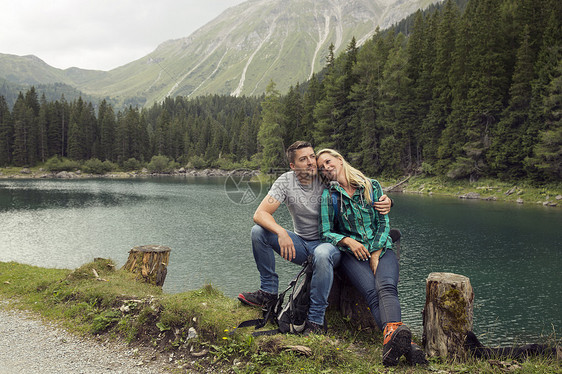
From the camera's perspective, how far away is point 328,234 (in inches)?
189

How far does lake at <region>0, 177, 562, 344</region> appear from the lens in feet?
33.6

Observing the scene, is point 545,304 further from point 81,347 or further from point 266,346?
point 81,347

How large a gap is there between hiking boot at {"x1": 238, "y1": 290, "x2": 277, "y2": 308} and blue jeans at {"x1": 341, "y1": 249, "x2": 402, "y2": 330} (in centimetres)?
129

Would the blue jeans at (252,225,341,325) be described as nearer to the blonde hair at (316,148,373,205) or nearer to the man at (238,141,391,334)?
the man at (238,141,391,334)

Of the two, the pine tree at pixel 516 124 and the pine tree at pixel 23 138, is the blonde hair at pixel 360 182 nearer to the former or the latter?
the pine tree at pixel 516 124

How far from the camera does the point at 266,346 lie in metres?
4.06

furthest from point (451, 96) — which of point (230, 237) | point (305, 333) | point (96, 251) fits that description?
point (305, 333)

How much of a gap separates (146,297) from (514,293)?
1179cm

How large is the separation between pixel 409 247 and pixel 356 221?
45.4 ft

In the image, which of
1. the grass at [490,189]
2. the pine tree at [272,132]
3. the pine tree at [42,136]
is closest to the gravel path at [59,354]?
the grass at [490,189]

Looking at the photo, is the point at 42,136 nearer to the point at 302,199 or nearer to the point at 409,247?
the point at 409,247

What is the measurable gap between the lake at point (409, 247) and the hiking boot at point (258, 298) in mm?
5054

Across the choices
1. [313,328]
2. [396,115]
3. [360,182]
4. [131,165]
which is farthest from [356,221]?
[131,165]

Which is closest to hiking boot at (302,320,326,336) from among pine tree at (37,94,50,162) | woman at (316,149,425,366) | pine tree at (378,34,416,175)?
woman at (316,149,425,366)
